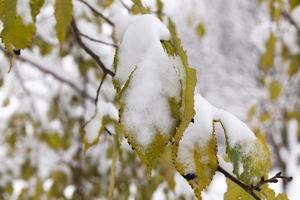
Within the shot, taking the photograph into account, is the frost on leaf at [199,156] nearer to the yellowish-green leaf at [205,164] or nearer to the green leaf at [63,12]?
the yellowish-green leaf at [205,164]

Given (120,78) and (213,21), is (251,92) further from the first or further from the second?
(120,78)

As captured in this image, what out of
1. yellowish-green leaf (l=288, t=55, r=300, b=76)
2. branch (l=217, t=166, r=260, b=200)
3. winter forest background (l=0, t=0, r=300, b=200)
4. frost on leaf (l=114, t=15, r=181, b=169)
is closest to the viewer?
frost on leaf (l=114, t=15, r=181, b=169)

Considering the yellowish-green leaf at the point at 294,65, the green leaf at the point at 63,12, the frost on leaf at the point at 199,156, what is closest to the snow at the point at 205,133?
the frost on leaf at the point at 199,156

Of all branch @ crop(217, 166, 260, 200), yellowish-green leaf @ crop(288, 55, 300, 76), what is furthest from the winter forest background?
branch @ crop(217, 166, 260, 200)

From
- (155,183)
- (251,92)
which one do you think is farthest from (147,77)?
(251,92)

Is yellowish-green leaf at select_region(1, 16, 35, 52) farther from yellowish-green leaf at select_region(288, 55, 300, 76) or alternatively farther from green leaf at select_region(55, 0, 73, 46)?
yellowish-green leaf at select_region(288, 55, 300, 76)

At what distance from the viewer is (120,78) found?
488mm

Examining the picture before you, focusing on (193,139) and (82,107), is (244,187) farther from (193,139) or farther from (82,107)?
(82,107)

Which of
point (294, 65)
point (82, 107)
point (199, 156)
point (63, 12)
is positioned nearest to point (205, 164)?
point (199, 156)

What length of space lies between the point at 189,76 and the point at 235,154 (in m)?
0.15

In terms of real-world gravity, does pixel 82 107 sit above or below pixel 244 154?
above

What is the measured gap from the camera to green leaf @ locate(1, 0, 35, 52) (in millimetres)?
517

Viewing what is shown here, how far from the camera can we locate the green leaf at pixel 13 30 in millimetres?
517

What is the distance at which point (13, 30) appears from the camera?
1.99ft
